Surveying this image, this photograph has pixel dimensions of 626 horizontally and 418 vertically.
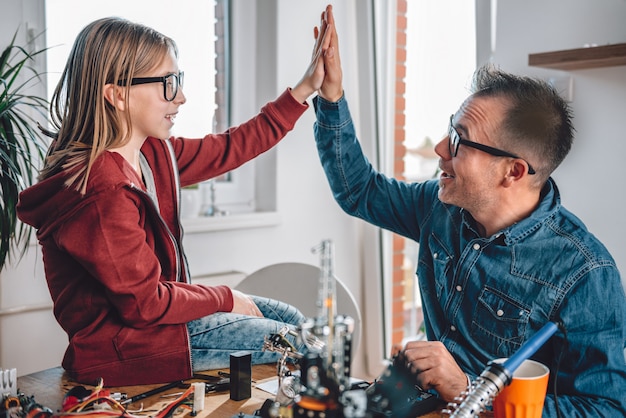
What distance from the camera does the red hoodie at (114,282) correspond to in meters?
1.25

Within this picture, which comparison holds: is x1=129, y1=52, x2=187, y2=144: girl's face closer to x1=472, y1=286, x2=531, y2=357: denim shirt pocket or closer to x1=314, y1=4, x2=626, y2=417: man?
x1=314, y1=4, x2=626, y2=417: man

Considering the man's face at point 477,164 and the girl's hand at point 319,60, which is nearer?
the man's face at point 477,164

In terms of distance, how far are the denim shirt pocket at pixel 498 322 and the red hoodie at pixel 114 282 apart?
530 mm

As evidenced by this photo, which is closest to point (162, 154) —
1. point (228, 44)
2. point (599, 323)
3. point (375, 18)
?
point (599, 323)

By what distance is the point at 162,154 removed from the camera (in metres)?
1.59

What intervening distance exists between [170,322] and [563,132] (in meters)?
0.93

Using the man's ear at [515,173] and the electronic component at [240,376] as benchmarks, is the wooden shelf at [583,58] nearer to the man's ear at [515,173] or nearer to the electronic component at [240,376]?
the man's ear at [515,173]

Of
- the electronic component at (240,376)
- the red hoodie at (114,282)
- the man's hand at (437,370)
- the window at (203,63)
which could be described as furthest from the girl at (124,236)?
the window at (203,63)

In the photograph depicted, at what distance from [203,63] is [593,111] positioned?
4.80 feet

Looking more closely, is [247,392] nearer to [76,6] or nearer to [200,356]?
[200,356]

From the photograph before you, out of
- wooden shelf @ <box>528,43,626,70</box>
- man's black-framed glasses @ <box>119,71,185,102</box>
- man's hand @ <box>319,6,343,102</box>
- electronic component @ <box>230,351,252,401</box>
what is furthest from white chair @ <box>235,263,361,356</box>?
wooden shelf @ <box>528,43,626,70</box>

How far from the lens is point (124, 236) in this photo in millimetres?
1252

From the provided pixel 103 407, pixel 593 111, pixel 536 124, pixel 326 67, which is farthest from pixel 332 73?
pixel 103 407

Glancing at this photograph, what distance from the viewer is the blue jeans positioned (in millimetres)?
1325
